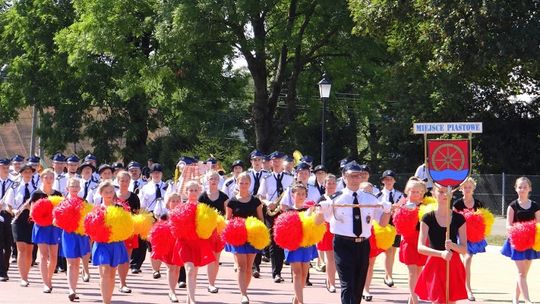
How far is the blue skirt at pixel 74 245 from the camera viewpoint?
44.5ft

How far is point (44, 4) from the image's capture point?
1767 inches

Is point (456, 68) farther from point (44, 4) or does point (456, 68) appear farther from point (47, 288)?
point (44, 4)

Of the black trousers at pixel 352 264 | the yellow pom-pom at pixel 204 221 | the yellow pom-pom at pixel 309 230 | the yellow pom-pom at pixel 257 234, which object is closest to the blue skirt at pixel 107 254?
the yellow pom-pom at pixel 204 221

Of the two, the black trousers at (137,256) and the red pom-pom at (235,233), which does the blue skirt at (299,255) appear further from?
the black trousers at (137,256)

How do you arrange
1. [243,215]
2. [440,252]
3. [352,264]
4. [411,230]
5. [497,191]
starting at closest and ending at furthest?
[440,252] < [352,264] < [411,230] < [243,215] < [497,191]

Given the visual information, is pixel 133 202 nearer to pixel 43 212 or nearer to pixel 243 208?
pixel 43 212

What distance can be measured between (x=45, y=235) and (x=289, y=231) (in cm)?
423

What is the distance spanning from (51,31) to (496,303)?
34.5m

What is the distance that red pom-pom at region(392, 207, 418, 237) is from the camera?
13.0 meters

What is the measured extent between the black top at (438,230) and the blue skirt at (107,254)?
14.5ft

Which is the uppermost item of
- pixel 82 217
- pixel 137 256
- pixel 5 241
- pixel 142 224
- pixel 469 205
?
pixel 469 205

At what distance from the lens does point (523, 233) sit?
515 inches

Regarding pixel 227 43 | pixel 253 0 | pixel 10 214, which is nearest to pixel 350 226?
pixel 10 214

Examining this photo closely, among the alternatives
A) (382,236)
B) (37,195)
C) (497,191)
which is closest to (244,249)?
(382,236)
